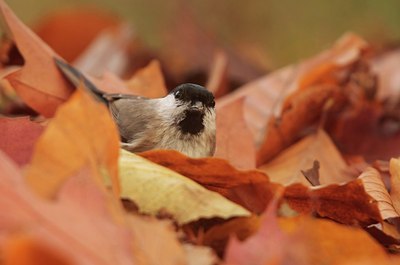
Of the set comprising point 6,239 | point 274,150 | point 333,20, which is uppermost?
point 6,239

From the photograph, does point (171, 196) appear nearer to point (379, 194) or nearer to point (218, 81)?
point (379, 194)

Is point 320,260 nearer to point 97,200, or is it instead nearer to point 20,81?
point 97,200

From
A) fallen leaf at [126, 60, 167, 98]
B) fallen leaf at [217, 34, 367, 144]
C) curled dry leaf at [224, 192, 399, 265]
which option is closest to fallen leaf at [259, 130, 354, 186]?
fallen leaf at [217, 34, 367, 144]

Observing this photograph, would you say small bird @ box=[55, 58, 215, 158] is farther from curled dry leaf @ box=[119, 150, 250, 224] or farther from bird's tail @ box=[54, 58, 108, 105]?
curled dry leaf @ box=[119, 150, 250, 224]

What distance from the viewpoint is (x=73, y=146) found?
1069 mm

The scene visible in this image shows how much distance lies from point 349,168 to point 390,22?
2.86 meters

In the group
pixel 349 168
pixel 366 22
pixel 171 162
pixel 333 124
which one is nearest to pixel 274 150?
pixel 349 168

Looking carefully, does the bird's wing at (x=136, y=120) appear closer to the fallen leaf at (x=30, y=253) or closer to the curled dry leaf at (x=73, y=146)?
the curled dry leaf at (x=73, y=146)

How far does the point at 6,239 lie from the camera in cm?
93

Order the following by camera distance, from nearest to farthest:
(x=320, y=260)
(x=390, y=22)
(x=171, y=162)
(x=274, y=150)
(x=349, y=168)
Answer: (x=320, y=260), (x=171, y=162), (x=349, y=168), (x=274, y=150), (x=390, y=22)

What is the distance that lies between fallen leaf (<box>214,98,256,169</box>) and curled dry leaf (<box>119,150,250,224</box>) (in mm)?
496

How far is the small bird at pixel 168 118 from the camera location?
71.4 inches

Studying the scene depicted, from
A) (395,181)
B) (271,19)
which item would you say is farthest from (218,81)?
(271,19)

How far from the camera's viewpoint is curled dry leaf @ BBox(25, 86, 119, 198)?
3.42ft
